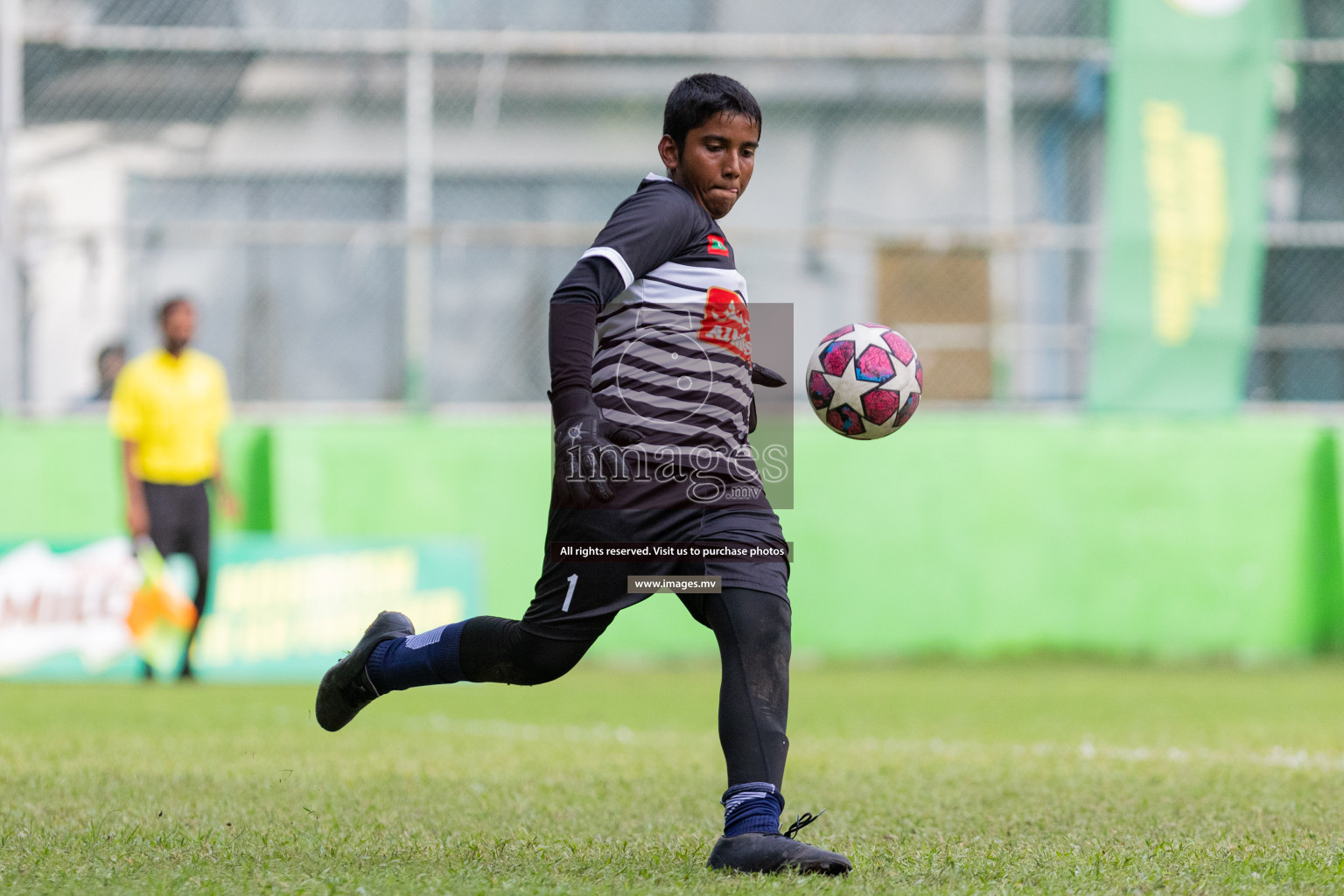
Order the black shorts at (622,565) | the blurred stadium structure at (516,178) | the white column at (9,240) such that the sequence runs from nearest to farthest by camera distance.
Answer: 1. the black shorts at (622,565)
2. the white column at (9,240)
3. the blurred stadium structure at (516,178)

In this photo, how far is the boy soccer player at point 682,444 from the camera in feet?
12.0

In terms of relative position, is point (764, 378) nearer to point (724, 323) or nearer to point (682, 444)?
point (724, 323)

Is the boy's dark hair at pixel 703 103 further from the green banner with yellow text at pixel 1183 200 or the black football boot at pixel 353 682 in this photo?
the green banner with yellow text at pixel 1183 200

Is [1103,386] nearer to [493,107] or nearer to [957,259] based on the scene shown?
[957,259]

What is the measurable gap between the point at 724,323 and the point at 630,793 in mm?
1848

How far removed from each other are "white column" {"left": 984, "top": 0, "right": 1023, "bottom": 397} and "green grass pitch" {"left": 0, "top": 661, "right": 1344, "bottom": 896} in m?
3.47

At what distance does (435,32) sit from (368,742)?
24.3 ft

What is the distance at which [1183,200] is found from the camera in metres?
12.1

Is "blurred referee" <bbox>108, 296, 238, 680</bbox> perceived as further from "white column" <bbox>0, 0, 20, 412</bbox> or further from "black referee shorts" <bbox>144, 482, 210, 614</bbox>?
"white column" <bbox>0, 0, 20, 412</bbox>

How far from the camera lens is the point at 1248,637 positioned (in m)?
11.5

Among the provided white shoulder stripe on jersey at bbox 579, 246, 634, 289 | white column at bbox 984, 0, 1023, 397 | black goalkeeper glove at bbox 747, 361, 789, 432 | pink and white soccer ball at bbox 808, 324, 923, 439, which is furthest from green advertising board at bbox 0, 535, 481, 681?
white shoulder stripe on jersey at bbox 579, 246, 634, 289

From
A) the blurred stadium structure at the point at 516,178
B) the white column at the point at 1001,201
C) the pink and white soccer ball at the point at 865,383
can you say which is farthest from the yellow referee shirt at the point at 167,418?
the pink and white soccer ball at the point at 865,383

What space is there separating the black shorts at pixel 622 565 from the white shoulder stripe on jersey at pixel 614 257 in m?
0.53

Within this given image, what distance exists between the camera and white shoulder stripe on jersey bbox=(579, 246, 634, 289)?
144 inches
